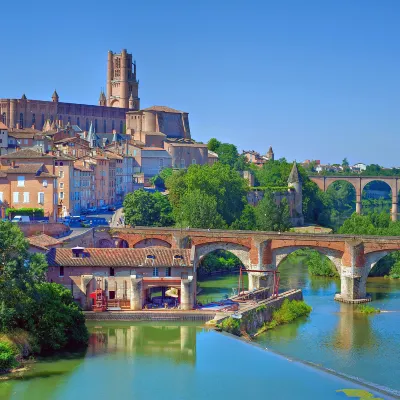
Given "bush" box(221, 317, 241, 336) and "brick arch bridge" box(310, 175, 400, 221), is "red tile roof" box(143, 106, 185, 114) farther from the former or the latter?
"bush" box(221, 317, 241, 336)

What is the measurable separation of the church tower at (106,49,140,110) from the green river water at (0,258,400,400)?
263ft

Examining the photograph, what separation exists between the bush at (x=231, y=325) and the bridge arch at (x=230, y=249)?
14.7m

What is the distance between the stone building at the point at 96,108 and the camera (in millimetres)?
100375

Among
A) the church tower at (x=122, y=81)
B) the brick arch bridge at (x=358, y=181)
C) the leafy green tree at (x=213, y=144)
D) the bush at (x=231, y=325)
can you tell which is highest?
the church tower at (x=122, y=81)

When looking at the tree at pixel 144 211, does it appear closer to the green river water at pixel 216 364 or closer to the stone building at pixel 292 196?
the stone building at pixel 292 196

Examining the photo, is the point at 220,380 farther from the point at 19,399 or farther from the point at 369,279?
the point at 369,279

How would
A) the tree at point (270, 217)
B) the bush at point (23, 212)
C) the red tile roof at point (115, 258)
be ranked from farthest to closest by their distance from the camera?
the tree at point (270, 217) < the bush at point (23, 212) < the red tile roof at point (115, 258)

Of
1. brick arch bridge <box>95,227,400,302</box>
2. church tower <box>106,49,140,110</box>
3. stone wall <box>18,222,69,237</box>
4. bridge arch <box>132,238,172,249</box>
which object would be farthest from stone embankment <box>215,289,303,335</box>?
church tower <box>106,49,140,110</box>

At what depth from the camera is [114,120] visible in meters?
109

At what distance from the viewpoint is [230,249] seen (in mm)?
51125

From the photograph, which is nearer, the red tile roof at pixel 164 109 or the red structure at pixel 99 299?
the red structure at pixel 99 299

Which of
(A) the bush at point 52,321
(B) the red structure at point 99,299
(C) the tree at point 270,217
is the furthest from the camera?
(C) the tree at point 270,217

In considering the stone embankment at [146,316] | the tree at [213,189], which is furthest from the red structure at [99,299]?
the tree at [213,189]

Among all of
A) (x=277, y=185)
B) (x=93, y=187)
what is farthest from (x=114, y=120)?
(x=93, y=187)
